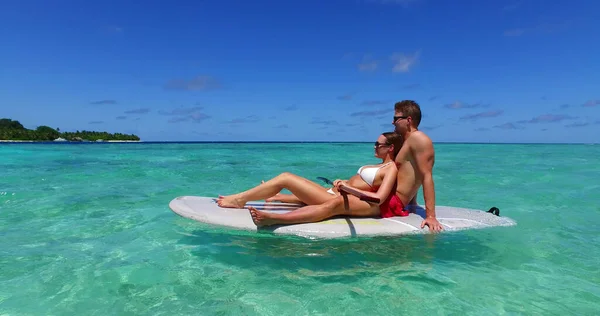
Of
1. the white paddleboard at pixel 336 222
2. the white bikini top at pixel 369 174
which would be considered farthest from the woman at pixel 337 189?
the white paddleboard at pixel 336 222

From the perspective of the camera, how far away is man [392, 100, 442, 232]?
15.4 ft

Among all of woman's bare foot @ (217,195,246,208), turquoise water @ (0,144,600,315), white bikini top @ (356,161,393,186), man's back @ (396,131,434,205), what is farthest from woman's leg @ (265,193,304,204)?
man's back @ (396,131,434,205)

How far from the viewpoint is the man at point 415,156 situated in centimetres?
469

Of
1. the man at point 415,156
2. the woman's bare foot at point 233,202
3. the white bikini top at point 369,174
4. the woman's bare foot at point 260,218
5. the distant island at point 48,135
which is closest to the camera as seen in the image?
the woman's bare foot at point 260,218

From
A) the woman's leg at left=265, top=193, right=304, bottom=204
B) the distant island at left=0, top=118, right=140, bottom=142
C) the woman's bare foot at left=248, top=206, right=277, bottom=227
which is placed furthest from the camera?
the distant island at left=0, top=118, right=140, bottom=142

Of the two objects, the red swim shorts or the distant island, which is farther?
the distant island

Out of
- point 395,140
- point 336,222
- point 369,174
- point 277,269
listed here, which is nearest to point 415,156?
point 395,140

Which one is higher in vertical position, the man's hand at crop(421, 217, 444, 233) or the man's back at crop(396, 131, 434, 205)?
the man's back at crop(396, 131, 434, 205)

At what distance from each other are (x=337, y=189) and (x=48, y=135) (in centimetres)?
8524

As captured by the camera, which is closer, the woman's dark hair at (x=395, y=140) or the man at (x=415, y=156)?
the man at (x=415, y=156)

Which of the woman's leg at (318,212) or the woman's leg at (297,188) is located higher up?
the woman's leg at (297,188)

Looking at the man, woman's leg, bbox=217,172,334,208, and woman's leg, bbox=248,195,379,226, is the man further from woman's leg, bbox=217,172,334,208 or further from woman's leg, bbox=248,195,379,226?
woman's leg, bbox=217,172,334,208

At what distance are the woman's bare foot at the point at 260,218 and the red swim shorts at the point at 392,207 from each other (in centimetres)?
142

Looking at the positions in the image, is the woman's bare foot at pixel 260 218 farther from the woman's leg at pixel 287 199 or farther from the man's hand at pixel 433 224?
the man's hand at pixel 433 224
